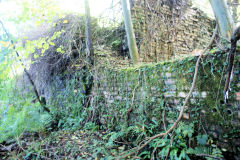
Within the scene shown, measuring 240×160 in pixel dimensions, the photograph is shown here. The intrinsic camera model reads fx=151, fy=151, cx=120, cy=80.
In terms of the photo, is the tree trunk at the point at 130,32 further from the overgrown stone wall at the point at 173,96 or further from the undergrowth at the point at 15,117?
the undergrowth at the point at 15,117

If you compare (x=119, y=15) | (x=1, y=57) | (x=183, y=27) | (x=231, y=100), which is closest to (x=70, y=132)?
(x=1, y=57)

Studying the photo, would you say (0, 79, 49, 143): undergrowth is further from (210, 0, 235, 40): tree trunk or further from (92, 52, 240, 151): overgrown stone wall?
(210, 0, 235, 40): tree trunk

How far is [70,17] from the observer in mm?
5988

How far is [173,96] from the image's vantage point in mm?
2887

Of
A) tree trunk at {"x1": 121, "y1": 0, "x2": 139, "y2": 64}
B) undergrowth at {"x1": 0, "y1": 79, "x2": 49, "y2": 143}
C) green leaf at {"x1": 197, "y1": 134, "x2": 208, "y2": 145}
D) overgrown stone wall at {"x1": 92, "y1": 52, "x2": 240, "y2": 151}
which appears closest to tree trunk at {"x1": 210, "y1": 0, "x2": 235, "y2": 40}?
overgrown stone wall at {"x1": 92, "y1": 52, "x2": 240, "y2": 151}

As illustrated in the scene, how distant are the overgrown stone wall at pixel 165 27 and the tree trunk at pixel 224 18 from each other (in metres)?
2.48

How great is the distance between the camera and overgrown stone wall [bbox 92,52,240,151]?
219cm

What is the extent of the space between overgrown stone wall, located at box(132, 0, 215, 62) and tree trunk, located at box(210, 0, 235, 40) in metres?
2.48

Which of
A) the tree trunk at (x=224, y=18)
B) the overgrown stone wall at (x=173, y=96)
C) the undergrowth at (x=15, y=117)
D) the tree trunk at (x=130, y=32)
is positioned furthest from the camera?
the tree trunk at (x=130, y=32)

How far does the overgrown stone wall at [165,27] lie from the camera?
575 centimetres

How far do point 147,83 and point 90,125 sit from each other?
7.44ft

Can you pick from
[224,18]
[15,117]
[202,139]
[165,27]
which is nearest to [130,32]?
[165,27]

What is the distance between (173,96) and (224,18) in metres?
1.80

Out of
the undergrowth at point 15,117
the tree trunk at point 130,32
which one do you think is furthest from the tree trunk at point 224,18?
the undergrowth at point 15,117
